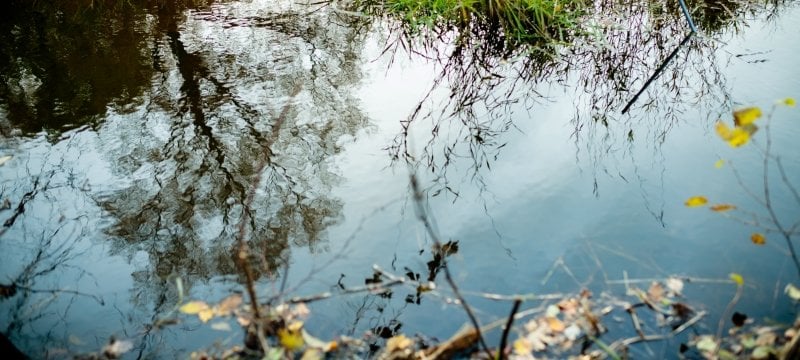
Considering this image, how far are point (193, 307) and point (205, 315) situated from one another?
6 cm

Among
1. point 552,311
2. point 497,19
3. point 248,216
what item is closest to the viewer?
point 552,311

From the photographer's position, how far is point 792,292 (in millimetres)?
1719

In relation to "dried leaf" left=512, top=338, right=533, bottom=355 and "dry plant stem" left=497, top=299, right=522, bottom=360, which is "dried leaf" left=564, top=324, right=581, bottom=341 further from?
"dry plant stem" left=497, top=299, right=522, bottom=360

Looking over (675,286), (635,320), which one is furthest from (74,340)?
(675,286)

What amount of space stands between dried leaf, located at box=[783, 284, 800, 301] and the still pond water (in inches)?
2.1

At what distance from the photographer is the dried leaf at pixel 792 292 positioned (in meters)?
1.70

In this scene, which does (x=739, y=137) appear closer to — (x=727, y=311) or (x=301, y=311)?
(x=727, y=311)

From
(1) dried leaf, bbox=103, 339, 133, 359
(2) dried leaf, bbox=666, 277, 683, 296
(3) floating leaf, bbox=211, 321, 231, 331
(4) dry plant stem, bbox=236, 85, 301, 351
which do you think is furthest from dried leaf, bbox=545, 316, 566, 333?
(1) dried leaf, bbox=103, 339, 133, 359

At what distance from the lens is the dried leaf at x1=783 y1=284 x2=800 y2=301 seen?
170 centimetres

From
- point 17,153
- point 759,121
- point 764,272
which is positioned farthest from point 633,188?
point 17,153

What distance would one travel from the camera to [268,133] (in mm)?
2973

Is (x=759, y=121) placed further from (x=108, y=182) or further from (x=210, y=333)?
(x=108, y=182)

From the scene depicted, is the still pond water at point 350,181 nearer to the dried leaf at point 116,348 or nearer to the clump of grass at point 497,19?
the dried leaf at point 116,348

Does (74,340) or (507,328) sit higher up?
(507,328)
